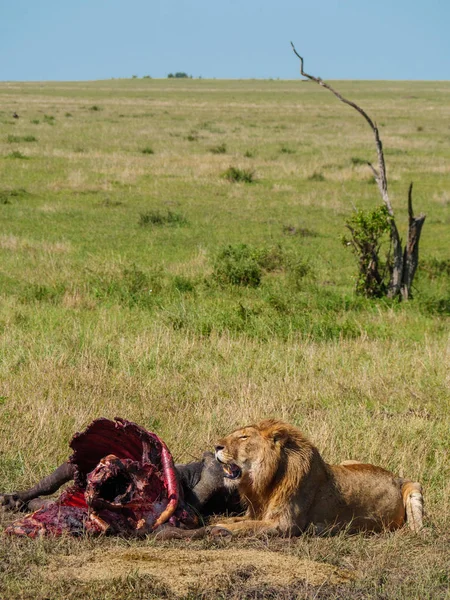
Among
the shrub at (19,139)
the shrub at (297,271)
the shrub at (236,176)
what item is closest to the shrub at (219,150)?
the shrub at (236,176)

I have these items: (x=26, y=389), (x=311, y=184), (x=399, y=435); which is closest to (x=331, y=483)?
(x=399, y=435)

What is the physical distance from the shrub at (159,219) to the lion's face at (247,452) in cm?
1282

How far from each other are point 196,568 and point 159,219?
1383cm

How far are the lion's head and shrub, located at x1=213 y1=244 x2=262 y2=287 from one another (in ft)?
25.9

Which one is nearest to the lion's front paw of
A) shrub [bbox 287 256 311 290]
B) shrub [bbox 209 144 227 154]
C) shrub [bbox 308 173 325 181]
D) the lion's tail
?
the lion's tail

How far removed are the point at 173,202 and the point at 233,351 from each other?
11654 millimetres

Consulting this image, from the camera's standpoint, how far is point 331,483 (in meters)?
4.79

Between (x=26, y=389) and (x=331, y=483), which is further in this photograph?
(x=26, y=389)

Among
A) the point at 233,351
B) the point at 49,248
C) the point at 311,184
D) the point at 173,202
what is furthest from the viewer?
the point at 311,184

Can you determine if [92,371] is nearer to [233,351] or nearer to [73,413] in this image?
[73,413]

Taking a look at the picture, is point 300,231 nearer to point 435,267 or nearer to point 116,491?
point 435,267

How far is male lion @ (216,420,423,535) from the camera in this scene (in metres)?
4.59

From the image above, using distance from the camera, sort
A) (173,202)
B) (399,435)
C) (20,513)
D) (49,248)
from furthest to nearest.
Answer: (173,202) → (49,248) → (399,435) → (20,513)

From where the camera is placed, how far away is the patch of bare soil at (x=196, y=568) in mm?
3910
